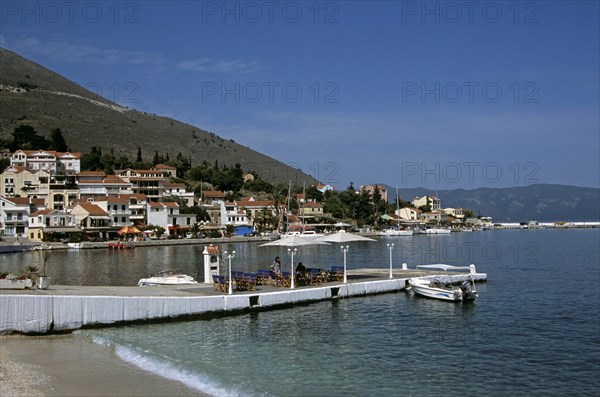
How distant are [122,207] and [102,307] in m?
77.3

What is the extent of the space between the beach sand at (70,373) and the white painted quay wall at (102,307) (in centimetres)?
85

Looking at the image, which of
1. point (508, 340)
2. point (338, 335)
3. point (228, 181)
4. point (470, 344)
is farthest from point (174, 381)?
point (228, 181)

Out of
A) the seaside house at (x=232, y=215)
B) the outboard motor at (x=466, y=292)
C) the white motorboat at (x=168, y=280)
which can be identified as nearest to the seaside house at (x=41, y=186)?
the seaside house at (x=232, y=215)

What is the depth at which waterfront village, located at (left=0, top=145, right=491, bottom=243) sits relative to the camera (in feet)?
296

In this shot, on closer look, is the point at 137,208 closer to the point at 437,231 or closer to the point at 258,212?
the point at 258,212

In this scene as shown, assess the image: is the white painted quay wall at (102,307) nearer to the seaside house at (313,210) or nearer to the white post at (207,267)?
the white post at (207,267)

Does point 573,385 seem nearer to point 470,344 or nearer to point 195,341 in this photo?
point 470,344

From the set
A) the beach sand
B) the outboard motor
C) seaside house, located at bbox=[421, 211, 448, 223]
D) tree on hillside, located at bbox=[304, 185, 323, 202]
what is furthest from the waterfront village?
the beach sand

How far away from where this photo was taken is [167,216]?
10381 centimetres

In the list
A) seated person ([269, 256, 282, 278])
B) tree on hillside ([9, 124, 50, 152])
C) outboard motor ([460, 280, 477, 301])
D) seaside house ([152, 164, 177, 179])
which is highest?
tree on hillside ([9, 124, 50, 152])

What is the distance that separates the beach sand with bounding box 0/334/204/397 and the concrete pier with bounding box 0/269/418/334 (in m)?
0.98

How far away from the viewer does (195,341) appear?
2225 centimetres

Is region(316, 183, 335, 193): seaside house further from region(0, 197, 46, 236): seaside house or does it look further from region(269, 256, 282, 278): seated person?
region(269, 256, 282, 278): seated person

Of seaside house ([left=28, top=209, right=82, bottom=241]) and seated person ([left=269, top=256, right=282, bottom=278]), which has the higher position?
seaside house ([left=28, top=209, right=82, bottom=241])
